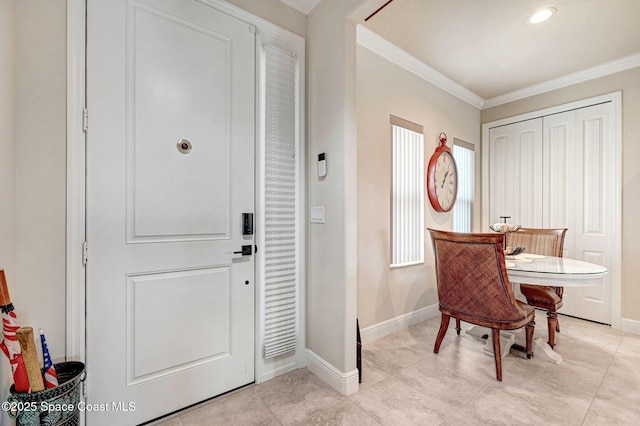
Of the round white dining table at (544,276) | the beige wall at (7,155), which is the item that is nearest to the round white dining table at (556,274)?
the round white dining table at (544,276)

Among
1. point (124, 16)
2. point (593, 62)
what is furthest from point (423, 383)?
point (593, 62)

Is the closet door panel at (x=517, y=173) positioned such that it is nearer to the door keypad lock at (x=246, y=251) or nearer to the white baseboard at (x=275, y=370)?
the white baseboard at (x=275, y=370)

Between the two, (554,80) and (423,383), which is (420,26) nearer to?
(554,80)

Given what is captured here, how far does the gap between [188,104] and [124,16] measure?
49 cm

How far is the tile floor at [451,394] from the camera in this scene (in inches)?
62.7

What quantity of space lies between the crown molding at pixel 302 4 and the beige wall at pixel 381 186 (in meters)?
0.65

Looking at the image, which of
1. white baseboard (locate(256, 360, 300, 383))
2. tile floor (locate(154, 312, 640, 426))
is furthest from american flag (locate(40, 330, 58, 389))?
white baseboard (locate(256, 360, 300, 383))

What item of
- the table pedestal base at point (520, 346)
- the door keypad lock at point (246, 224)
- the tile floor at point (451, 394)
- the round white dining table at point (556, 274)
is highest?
the door keypad lock at point (246, 224)

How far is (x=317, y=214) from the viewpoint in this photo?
6.70 ft

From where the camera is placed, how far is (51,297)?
52.0 inches

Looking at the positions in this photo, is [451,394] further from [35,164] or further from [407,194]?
[35,164]

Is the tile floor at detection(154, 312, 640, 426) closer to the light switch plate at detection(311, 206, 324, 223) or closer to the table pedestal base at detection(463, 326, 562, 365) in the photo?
the table pedestal base at detection(463, 326, 562, 365)

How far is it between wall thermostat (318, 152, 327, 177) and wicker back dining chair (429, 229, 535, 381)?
3.46ft

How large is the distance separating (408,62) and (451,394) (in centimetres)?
297
